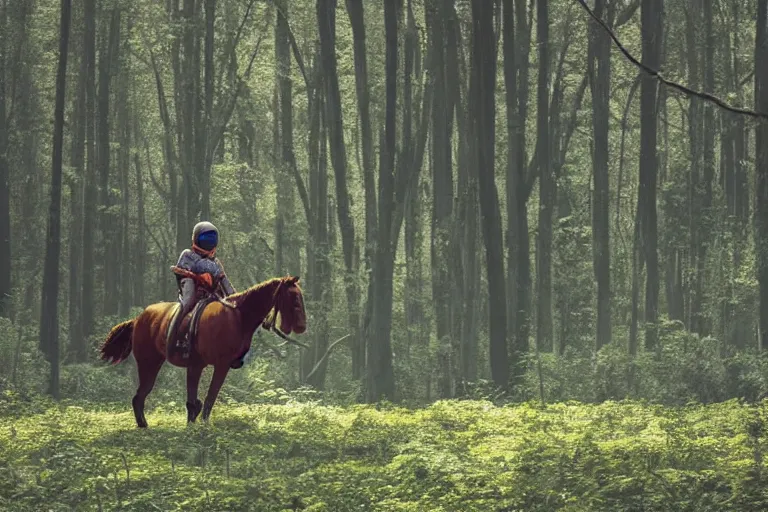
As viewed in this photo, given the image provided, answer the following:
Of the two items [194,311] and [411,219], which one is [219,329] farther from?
[411,219]

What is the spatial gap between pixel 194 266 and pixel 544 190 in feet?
69.3

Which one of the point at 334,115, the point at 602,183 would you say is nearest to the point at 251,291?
the point at 334,115

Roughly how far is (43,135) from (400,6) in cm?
1529

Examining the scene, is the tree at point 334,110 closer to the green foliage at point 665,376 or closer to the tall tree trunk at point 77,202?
the green foliage at point 665,376

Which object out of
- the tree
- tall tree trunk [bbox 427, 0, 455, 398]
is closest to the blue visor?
the tree

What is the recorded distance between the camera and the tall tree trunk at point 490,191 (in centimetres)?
2433

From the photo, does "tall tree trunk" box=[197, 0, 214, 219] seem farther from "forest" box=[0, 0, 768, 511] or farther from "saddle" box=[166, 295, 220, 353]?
"saddle" box=[166, 295, 220, 353]

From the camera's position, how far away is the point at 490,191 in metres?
24.7

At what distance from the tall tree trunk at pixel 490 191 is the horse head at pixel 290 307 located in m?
9.51

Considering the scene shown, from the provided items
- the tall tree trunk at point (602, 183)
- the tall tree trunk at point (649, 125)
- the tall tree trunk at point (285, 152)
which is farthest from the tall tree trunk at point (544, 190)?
the tall tree trunk at point (285, 152)

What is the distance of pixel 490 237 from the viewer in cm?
2441

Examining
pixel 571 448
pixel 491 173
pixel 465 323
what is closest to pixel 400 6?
pixel 465 323

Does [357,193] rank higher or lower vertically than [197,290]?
higher

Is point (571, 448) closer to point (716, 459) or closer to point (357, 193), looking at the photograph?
point (716, 459)
